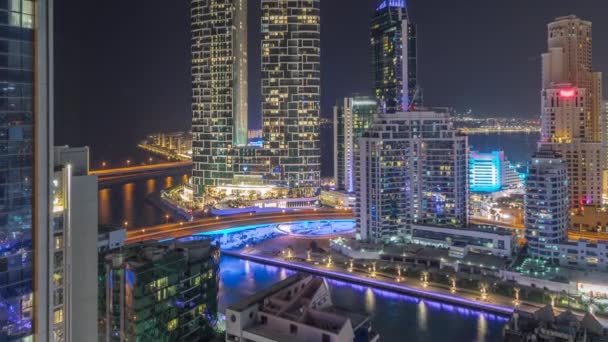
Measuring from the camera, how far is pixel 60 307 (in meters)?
5.15

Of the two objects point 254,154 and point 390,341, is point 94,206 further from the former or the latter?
point 254,154

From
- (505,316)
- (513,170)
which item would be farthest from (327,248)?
(513,170)

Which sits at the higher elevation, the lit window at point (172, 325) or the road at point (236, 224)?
the road at point (236, 224)

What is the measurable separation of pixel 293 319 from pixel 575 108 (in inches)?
953

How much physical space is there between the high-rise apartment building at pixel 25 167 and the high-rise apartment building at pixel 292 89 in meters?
27.2

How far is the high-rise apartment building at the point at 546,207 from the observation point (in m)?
17.0

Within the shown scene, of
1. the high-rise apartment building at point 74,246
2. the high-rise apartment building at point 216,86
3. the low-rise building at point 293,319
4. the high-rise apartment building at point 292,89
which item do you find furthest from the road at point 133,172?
the high-rise apartment building at point 74,246

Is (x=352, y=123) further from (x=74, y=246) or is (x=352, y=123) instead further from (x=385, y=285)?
(x=74, y=246)

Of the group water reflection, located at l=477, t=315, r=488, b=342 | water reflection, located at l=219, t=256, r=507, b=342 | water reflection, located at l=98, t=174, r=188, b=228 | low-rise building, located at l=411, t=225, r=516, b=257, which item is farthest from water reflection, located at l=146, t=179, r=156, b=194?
water reflection, located at l=477, t=315, r=488, b=342

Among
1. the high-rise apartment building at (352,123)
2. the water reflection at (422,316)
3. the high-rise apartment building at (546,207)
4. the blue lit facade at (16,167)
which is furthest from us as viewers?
the high-rise apartment building at (352,123)

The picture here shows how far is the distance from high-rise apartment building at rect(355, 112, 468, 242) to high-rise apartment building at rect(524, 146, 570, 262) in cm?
378

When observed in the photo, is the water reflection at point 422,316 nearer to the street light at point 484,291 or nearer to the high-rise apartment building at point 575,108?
the street light at point 484,291

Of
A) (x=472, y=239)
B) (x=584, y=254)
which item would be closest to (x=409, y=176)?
(x=472, y=239)

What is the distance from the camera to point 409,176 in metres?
21.5
